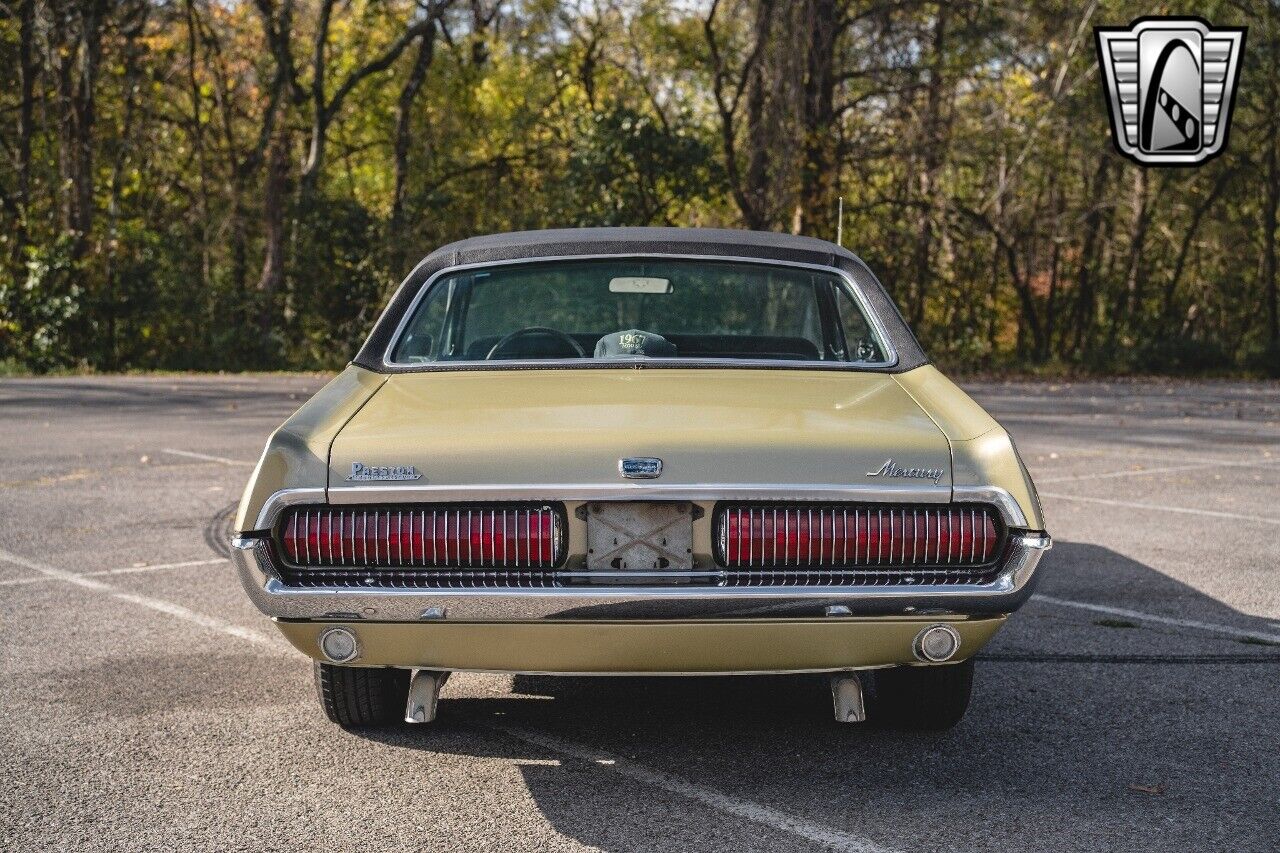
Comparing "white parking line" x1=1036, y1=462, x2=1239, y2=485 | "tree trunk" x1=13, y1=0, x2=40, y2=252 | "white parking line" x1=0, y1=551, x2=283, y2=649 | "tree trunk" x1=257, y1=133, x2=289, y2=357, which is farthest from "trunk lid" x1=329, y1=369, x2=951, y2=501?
"tree trunk" x1=257, y1=133, x2=289, y2=357

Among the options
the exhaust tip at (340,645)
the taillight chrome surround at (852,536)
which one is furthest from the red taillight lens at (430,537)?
the taillight chrome surround at (852,536)

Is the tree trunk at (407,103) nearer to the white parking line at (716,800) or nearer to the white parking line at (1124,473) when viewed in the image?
the white parking line at (1124,473)

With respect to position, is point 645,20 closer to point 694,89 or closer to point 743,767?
point 694,89

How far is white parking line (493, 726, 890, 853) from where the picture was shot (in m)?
3.46

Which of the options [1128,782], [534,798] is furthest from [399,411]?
[1128,782]

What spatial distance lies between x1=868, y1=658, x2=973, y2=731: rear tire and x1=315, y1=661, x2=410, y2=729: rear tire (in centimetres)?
145

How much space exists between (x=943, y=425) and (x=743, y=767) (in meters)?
1.12

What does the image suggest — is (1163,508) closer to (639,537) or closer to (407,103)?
(639,537)

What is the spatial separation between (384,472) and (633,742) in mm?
1230

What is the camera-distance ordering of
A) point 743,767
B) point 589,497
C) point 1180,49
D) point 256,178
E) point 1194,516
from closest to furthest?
point 589,497 → point 743,767 → point 1194,516 → point 1180,49 → point 256,178

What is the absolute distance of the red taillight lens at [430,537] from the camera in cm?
362

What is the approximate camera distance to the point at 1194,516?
9070 millimetres

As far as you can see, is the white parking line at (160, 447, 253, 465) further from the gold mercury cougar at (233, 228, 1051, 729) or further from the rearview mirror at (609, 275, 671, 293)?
the gold mercury cougar at (233, 228, 1051, 729)

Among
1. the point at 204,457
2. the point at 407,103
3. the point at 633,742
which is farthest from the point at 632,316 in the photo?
the point at 407,103
